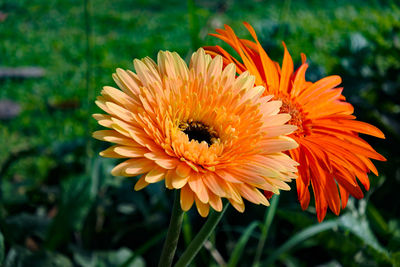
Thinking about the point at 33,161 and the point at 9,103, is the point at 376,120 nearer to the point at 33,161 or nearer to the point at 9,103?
the point at 33,161

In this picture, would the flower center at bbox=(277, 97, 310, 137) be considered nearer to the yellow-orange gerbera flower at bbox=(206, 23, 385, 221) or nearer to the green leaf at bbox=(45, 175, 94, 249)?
the yellow-orange gerbera flower at bbox=(206, 23, 385, 221)

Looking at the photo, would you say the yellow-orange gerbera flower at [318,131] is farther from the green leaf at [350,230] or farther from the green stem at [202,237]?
the green leaf at [350,230]

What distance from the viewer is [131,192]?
1.88 m

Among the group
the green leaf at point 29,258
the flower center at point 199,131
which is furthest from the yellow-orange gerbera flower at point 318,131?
the green leaf at point 29,258

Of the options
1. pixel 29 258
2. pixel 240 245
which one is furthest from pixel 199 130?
pixel 29 258

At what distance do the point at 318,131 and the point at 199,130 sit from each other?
0.80 feet

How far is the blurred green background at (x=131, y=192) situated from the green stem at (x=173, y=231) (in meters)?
0.44

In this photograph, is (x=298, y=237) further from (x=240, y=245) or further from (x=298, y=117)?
(x=298, y=117)

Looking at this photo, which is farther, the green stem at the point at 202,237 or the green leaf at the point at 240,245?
the green leaf at the point at 240,245

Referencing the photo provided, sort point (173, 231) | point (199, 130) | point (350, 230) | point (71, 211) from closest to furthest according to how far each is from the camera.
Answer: point (173, 231) → point (199, 130) → point (350, 230) → point (71, 211)

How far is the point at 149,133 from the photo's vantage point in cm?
74

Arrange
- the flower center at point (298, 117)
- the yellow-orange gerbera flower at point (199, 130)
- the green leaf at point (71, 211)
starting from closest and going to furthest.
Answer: the yellow-orange gerbera flower at point (199, 130), the flower center at point (298, 117), the green leaf at point (71, 211)

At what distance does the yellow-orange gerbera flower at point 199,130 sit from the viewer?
0.69 m

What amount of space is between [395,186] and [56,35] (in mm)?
3248
